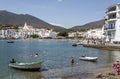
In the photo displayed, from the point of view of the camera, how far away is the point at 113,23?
280 feet

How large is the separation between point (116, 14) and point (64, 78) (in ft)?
188

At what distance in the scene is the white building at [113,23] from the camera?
83.1 m

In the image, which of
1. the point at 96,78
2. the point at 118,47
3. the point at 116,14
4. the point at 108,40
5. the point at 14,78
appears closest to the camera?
the point at 96,78

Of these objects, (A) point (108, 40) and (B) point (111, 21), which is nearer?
(B) point (111, 21)

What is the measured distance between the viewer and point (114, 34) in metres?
85.1

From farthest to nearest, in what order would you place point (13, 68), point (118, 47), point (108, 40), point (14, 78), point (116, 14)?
point (108, 40) < point (116, 14) < point (118, 47) < point (13, 68) < point (14, 78)

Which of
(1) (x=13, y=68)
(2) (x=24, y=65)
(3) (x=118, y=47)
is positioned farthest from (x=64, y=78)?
(3) (x=118, y=47)

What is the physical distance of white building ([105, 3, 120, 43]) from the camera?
8306cm

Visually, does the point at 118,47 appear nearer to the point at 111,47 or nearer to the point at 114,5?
the point at 111,47

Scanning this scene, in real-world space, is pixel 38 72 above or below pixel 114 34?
below

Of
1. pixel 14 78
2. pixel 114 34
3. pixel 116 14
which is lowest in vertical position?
pixel 14 78

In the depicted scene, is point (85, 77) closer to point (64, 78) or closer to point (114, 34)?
point (64, 78)

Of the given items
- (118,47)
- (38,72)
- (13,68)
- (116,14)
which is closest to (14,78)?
(38,72)

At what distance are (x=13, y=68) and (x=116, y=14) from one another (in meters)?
52.1
